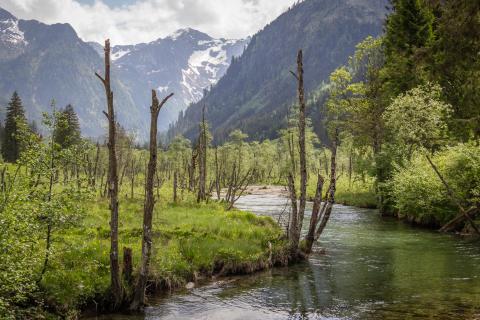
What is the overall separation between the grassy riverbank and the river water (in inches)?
36.4

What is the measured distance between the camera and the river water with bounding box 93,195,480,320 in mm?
14266

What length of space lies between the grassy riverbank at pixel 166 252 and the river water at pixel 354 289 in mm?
924

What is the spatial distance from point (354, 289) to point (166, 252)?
780 cm

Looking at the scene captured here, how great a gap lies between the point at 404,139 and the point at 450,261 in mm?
21180

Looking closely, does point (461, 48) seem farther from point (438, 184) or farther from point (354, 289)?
point (438, 184)

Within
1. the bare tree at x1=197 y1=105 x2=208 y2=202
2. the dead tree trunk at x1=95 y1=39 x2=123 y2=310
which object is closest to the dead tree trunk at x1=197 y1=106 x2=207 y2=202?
the bare tree at x1=197 y1=105 x2=208 y2=202

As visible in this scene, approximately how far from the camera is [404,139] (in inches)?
1606

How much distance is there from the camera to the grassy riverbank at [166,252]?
1361cm

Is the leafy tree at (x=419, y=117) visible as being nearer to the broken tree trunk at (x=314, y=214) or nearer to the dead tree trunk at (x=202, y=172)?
the broken tree trunk at (x=314, y=214)

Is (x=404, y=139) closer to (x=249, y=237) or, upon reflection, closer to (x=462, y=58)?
(x=249, y=237)

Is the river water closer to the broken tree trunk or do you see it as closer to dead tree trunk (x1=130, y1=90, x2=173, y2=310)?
dead tree trunk (x1=130, y1=90, x2=173, y2=310)

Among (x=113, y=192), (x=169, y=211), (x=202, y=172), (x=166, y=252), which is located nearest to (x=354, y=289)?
(x=166, y=252)

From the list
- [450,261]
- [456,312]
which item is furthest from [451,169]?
[456,312]

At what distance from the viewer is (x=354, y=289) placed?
17234 mm
